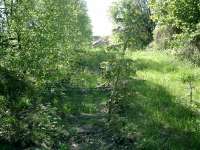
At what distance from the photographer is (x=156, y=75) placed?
24438 millimetres

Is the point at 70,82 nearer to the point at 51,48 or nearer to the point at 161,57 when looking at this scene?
the point at 51,48

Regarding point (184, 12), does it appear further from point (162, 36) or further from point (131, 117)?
point (162, 36)

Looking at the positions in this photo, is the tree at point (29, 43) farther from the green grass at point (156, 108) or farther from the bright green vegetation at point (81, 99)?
the green grass at point (156, 108)

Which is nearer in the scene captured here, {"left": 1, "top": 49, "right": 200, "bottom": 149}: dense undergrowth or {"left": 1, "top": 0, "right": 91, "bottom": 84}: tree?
{"left": 1, "top": 49, "right": 200, "bottom": 149}: dense undergrowth

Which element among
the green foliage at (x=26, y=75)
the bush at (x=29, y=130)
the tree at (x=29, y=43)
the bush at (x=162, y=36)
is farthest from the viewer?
the bush at (x=162, y=36)

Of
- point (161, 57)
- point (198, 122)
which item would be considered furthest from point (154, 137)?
point (161, 57)

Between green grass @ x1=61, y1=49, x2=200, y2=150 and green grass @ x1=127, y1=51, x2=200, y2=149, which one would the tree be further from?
green grass @ x1=127, y1=51, x2=200, y2=149

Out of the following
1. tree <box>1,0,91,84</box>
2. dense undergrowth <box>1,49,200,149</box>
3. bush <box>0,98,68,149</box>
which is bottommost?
dense undergrowth <box>1,49,200,149</box>

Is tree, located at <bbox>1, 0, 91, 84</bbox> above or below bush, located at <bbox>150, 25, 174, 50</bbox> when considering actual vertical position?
above

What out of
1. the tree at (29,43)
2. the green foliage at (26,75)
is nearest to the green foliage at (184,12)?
the green foliage at (26,75)

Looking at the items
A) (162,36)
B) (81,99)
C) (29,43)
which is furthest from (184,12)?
(162,36)

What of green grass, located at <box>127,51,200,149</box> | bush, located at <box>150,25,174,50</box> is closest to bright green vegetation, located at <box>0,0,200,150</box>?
green grass, located at <box>127,51,200,149</box>

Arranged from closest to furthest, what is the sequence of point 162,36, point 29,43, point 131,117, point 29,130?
point 29,130 → point 29,43 → point 131,117 → point 162,36

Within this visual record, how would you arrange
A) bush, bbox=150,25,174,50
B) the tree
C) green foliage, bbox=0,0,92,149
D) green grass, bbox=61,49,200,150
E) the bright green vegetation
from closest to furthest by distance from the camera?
green foliage, bbox=0,0,92,149
the bright green vegetation
green grass, bbox=61,49,200,150
the tree
bush, bbox=150,25,174,50
